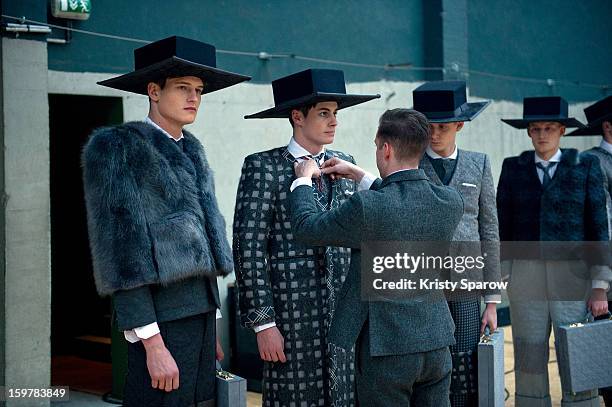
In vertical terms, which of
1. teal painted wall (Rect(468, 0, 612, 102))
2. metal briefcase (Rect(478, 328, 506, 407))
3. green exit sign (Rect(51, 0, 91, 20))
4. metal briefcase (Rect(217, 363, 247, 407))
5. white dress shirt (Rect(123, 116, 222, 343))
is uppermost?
teal painted wall (Rect(468, 0, 612, 102))

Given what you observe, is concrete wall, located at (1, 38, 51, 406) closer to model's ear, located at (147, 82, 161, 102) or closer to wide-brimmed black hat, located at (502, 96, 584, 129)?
model's ear, located at (147, 82, 161, 102)

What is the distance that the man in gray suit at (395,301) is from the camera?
2.85 m

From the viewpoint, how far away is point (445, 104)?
4.18 m

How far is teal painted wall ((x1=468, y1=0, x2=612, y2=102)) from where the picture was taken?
854 cm

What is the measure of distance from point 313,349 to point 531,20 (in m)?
6.67

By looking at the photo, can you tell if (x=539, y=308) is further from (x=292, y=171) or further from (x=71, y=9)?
(x=71, y=9)

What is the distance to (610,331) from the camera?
14.1 ft

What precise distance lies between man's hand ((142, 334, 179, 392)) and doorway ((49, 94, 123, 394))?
13.3 ft

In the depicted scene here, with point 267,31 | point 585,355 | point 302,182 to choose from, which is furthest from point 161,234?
point 267,31

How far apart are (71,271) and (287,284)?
4.22 m

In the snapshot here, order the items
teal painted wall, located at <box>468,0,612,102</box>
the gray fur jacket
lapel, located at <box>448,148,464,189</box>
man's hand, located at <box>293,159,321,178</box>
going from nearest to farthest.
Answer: the gray fur jacket
man's hand, located at <box>293,159,321,178</box>
lapel, located at <box>448,148,464,189</box>
teal painted wall, located at <box>468,0,612,102</box>

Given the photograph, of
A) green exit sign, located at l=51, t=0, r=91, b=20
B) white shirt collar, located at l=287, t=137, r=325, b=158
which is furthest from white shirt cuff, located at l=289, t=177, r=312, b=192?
green exit sign, located at l=51, t=0, r=91, b=20

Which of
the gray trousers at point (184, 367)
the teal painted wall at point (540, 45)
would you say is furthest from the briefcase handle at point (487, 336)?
the teal painted wall at point (540, 45)

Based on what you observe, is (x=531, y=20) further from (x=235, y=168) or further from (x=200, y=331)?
(x=200, y=331)
